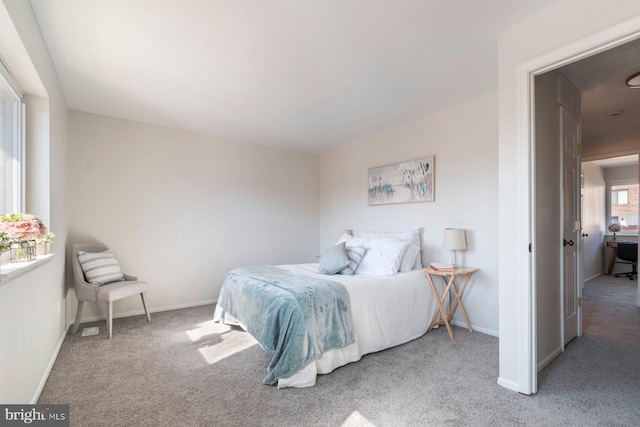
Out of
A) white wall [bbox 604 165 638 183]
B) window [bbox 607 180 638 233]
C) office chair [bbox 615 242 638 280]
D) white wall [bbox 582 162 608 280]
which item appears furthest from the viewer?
window [bbox 607 180 638 233]

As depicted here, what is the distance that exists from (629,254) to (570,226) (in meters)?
4.82

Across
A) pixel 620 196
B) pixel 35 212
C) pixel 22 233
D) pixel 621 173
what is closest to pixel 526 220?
pixel 22 233

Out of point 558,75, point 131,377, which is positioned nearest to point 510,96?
point 558,75

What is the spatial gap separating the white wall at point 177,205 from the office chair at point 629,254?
6.49 meters

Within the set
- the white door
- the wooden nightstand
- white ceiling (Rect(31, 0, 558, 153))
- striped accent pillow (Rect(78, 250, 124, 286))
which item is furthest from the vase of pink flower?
the white door

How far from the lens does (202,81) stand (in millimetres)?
2824

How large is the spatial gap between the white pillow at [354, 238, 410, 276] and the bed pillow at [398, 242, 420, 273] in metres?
0.06

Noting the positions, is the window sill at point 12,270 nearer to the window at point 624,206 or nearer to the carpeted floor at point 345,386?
the carpeted floor at point 345,386

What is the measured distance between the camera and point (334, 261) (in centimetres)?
331

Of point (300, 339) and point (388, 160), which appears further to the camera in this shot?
point (388, 160)

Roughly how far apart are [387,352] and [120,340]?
8.56 feet

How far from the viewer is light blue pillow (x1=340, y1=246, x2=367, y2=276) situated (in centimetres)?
330

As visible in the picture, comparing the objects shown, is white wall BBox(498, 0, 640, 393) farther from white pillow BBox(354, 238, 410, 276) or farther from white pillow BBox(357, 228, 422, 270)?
white pillow BBox(357, 228, 422, 270)

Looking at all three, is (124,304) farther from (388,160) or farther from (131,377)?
(388,160)
